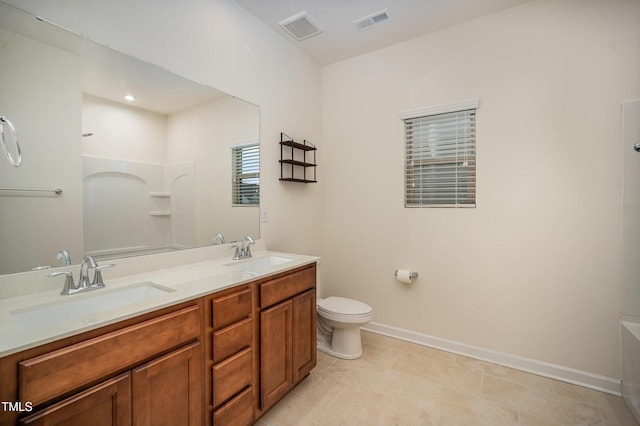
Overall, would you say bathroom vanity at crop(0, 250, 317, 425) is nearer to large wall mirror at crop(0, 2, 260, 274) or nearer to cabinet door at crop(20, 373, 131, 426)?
cabinet door at crop(20, 373, 131, 426)

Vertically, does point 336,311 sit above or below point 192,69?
below

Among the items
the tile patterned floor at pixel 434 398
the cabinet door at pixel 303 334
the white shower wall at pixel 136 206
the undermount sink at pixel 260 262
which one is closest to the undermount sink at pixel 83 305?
the white shower wall at pixel 136 206

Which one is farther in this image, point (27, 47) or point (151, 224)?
point (151, 224)

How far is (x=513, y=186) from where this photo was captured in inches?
91.7

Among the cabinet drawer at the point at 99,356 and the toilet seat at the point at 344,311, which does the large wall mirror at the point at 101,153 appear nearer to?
the cabinet drawer at the point at 99,356

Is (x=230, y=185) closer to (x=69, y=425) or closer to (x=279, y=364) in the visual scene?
(x=279, y=364)

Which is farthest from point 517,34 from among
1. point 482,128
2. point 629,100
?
point 629,100

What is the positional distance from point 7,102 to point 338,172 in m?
2.46

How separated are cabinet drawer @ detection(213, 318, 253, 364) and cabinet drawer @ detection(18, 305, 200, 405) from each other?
165 mm

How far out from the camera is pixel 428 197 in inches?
107

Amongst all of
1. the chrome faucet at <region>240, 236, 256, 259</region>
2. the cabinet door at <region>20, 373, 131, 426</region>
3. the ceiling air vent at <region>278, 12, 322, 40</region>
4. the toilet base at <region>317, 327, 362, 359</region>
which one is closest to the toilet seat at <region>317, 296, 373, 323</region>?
the toilet base at <region>317, 327, 362, 359</region>

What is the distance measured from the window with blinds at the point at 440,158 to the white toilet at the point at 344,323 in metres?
1.09

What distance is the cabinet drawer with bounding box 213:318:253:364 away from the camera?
55.1 inches

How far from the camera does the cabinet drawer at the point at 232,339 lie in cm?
140
